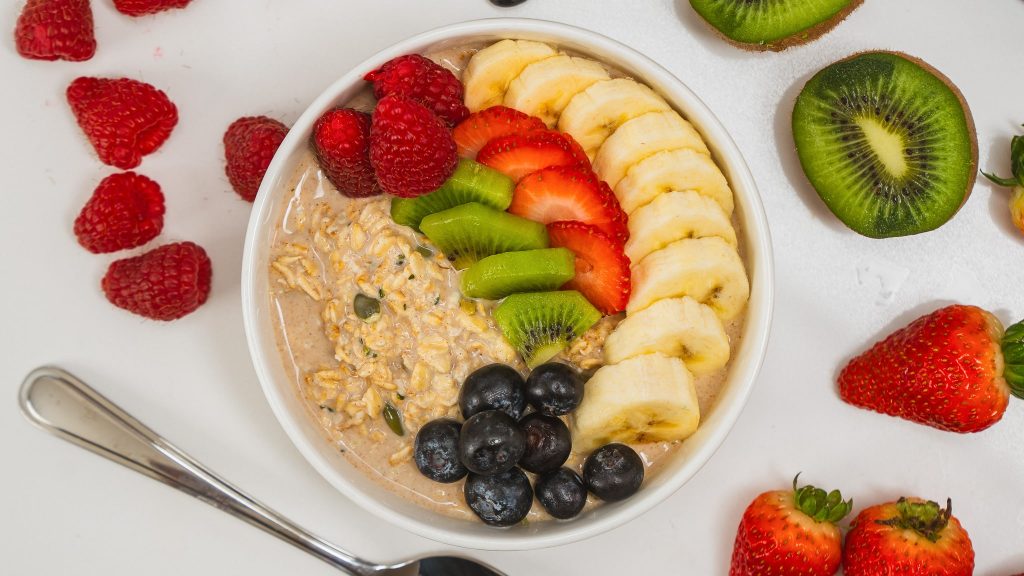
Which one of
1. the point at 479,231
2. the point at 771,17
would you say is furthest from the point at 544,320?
the point at 771,17

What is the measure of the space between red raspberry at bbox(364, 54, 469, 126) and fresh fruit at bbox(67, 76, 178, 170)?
0.46 metres

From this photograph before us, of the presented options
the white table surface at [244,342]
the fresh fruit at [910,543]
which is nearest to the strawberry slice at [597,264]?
the white table surface at [244,342]

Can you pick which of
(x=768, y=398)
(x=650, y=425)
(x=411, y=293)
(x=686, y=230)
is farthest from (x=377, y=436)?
(x=768, y=398)

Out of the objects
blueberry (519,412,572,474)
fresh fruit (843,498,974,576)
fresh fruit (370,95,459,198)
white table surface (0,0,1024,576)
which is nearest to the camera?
fresh fruit (370,95,459,198)

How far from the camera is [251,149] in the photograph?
1.61 m

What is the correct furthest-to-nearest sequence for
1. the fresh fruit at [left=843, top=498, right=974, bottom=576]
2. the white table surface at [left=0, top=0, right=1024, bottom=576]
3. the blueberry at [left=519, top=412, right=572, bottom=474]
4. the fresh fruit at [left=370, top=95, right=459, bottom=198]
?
the white table surface at [left=0, top=0, right=1024, bottom=576]
the fresh fruit at [left=843, top=498, right=974, bottom=576]
the blueberry at [left=519, top=412, right=572, bottom=474]
the fresh fruit at [left=370, top=95, right=459, bottom=198]

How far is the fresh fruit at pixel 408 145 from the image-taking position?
1.37 metres

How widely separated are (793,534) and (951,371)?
41cm

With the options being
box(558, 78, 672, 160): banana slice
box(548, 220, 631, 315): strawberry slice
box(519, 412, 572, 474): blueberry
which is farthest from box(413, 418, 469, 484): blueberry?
box(558, 78, 672, 160): banana slice

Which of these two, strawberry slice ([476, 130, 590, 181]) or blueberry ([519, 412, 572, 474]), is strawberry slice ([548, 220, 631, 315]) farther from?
blueberry ([519, 412, 572, 474])

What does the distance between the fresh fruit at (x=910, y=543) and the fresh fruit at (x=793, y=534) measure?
1.8 inches

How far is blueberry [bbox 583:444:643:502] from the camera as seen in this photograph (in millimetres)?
1491

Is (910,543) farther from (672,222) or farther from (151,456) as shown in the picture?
(151,456)

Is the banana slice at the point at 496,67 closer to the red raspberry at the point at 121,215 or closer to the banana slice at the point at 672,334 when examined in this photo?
the banana slice at the point at 672,334
